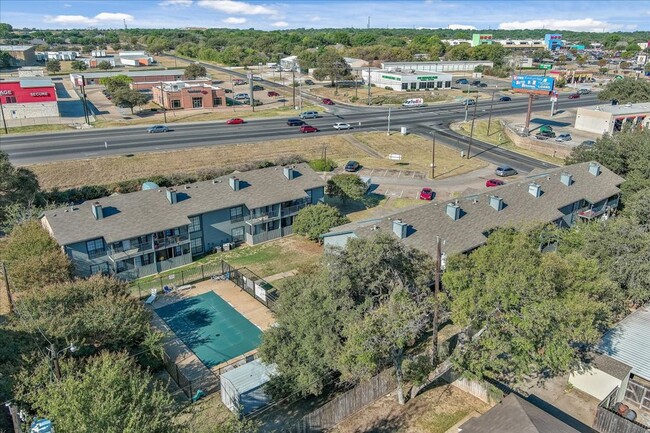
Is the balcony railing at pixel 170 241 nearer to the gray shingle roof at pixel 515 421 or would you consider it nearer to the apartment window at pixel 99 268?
the apartment window at pixel 99 268

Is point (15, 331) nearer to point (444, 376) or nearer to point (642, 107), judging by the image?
point (444, 376)

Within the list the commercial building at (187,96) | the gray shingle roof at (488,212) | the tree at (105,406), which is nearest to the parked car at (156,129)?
the commercial building at (187,96)

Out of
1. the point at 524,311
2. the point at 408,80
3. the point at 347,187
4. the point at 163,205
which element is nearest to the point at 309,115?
the point at 408,80

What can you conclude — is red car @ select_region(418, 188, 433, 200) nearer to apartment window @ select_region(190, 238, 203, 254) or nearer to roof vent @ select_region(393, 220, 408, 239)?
roof vent @ select_region(393, 220, 408, 239)

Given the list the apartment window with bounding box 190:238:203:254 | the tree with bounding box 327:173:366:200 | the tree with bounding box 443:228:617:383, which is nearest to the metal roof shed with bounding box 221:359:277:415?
the tree with bounding box 443:228:617:383

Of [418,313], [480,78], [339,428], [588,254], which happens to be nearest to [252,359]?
[339,428]

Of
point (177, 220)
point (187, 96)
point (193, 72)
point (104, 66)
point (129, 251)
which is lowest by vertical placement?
point (129, 251)

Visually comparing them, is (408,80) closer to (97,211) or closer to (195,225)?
(195,225)
